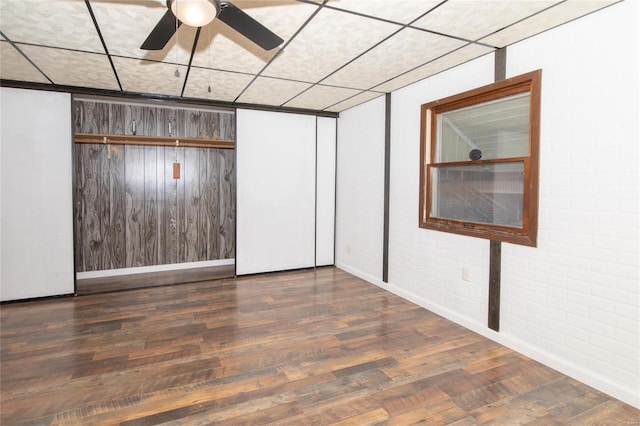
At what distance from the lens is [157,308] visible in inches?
147

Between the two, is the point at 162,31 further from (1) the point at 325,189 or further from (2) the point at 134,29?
(1) the point at 325,189

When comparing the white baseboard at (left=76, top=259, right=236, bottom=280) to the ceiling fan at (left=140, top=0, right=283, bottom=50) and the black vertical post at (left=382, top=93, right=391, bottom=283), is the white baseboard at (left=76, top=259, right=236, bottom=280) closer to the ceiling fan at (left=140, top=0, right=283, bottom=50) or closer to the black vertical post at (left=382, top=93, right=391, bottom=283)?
the black vertical post at (left=382, top=93, right=391, bottom=283)

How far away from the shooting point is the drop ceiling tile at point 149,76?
3260 mm

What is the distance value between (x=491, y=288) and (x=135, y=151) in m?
4.81

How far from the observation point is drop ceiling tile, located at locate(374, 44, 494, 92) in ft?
9.59

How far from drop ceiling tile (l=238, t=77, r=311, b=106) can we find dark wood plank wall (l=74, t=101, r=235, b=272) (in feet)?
3.71

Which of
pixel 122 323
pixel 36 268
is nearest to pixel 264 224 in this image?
pixel 122 323

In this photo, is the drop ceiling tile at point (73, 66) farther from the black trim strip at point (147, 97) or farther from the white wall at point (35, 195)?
the white wall at point (35, 195)

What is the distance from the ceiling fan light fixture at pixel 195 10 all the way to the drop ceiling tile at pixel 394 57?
146 centimetres

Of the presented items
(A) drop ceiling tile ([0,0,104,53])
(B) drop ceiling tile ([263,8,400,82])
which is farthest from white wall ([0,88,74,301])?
(B) drop ceiling tile ([263,8,400,82])

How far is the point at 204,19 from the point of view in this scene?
1.76 m

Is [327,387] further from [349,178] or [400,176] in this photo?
[349,178]

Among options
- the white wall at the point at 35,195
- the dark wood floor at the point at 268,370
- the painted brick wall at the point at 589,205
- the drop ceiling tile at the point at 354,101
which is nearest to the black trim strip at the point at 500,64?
the painted brick wall at the point at 589,205

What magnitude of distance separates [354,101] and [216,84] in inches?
71.5
